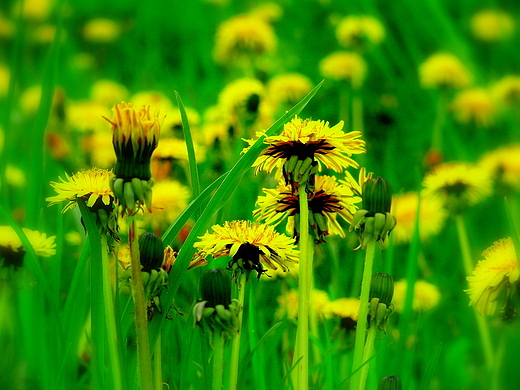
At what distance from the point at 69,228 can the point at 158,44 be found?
1.15 metres

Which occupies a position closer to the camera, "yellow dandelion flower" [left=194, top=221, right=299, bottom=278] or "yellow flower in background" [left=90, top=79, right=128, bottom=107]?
Answer: "yellow dandelion flower" [left=194, top=221, right=299, bottom=278]

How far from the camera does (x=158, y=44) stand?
2.23 meters

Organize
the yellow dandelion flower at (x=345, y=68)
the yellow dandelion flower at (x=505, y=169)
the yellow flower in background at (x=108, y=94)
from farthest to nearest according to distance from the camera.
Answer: the yellow flower in background at (x=108, y=94) → the yellow dandelion flower at (x=345, y=68) → the yellow dandelion flower at (x=505, y=169)

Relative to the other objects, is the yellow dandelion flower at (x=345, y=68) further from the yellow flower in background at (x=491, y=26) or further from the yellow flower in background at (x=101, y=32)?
the yellow flower in background at (x=101, y=32)

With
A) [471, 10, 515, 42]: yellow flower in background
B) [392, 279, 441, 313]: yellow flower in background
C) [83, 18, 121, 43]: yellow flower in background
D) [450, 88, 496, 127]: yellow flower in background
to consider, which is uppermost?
[83, 18, 121, 43]: yellow flower in background

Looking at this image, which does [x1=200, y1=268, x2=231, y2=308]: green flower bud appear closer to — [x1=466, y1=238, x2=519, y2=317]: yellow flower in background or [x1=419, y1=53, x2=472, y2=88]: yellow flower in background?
[x1=466, y1=238, x2=519, y2=317]: yellow flower in background

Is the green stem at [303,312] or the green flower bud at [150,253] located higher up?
the green flower bud at [150,253]

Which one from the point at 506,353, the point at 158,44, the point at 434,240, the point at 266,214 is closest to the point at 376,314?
the point at 266,214

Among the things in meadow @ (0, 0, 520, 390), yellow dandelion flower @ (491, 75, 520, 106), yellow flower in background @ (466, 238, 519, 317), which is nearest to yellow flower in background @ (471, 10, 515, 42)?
meadow @ (0, 0, 520, 390)

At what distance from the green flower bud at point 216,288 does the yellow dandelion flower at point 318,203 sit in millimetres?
105

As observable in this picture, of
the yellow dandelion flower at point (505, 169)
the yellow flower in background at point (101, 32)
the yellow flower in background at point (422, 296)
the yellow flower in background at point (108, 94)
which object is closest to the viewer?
the yellow flower in background at point (422, 296)

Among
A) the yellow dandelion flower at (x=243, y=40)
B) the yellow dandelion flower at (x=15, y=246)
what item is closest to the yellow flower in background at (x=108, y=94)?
the yellow dandelion flower at (x=243, y=40)

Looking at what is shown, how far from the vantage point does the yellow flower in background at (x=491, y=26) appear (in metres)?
2.27

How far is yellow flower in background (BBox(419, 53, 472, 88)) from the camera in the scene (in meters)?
1.78
